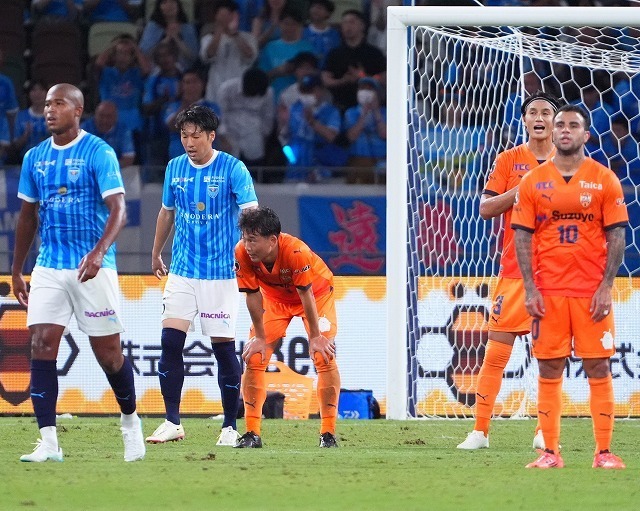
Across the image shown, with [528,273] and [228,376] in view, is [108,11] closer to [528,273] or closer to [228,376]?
[228,376]

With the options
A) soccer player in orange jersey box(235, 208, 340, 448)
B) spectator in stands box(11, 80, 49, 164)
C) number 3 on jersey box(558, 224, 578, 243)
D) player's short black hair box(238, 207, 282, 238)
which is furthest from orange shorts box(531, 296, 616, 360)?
spectator in stands box(11, 80, 49, 164)

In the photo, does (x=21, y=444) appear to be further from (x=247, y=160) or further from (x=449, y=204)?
(x=247, y=160)

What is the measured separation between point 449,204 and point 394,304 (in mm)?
1944

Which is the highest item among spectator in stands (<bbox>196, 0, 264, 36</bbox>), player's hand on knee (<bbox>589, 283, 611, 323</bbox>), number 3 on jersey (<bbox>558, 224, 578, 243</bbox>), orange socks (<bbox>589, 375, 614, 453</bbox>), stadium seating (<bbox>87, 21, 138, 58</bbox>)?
spectator in stands (<bbox>196, 0, 264, 36</bbox>)

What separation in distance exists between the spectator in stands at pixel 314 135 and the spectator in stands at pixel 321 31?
2.68 ft

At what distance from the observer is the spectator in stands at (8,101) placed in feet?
52.1

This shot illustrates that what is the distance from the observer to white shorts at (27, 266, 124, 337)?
6.48 metres

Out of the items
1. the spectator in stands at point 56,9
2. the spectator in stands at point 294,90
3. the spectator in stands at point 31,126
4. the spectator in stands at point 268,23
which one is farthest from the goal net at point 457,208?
the spectator in stands at point 56,9

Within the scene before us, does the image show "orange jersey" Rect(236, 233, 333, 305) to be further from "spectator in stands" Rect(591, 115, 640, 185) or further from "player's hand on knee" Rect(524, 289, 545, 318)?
"spectator in stands" Rect(591, 115, 640, 185)

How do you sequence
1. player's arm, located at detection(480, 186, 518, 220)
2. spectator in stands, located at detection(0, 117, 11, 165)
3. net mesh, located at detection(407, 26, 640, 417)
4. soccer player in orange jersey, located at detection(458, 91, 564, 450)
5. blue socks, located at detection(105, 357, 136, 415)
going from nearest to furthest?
blue socks, located at detection(105, 357, 136, 415), player's arm, located at detection(480, 186, 518, 220), soccer player in orange jersey, located at detection(458, 91, 564, 450), net mesh, located at detection(407, 26, 640, 417), spectator in stands, located at detection(0, 117, 11, 165)

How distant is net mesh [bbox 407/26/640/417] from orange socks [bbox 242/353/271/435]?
3190 mm

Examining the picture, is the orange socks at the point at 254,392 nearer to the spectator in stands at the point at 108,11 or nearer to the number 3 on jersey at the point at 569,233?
the number 3 on jersey at the point at 569,233

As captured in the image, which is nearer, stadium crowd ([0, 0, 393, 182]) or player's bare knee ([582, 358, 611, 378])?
player's bare knee ([582, 358, 611, 378])

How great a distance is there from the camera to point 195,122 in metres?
7.77
